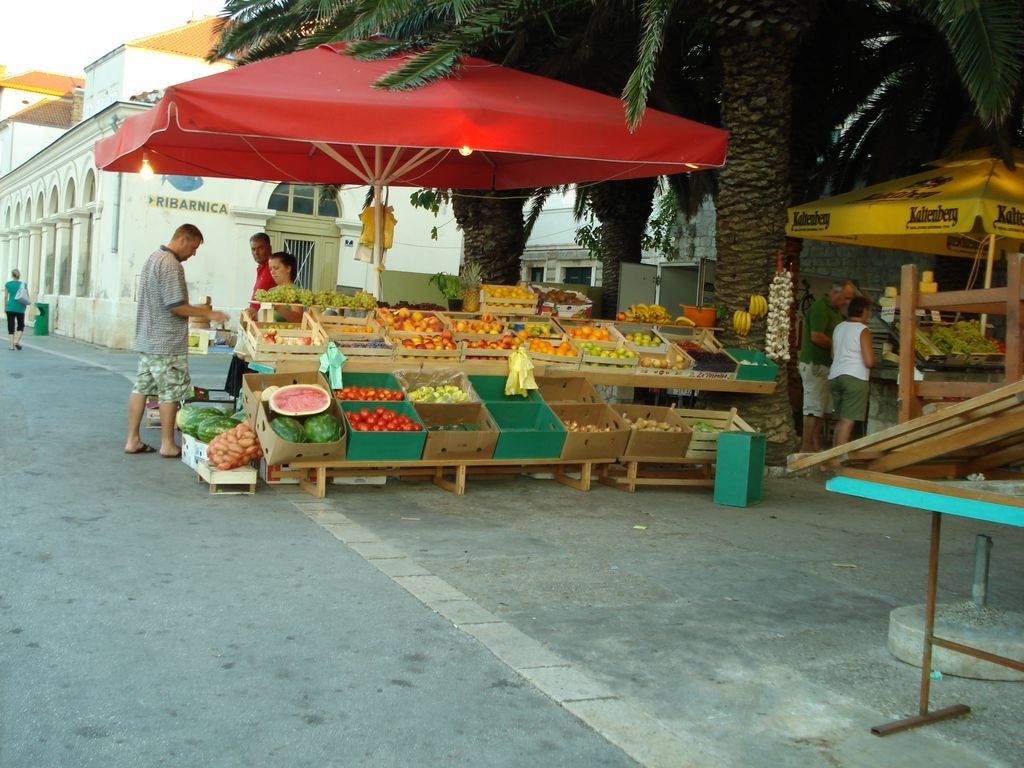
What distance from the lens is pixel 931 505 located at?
11.1 feet

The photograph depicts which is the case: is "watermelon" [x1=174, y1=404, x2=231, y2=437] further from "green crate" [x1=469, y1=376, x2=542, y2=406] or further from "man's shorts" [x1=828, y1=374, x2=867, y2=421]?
"man's shorts" [x1=828, y1=374, x2=867, y2=421]

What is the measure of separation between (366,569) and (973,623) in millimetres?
3015

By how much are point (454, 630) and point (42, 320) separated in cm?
2694

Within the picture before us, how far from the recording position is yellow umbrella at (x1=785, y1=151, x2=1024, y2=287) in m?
9.09

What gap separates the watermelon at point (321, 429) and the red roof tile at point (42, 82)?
59.3m

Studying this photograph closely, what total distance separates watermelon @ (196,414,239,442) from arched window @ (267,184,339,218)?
18.0 m

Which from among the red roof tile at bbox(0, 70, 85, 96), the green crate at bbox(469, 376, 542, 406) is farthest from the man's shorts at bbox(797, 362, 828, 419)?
the red roof tile at bbox(0, 70, 85, 96)

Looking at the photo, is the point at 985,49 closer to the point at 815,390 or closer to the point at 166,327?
the point at 815,390

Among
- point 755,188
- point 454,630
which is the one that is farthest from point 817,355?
point 454,630

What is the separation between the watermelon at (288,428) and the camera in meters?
7.15

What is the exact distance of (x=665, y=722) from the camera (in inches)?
147

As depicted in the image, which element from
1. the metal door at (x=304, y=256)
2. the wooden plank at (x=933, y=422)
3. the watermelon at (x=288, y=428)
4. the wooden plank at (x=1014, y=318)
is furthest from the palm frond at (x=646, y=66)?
the metal door at (x=304, y=256)

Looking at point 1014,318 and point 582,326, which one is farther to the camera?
point 582,326

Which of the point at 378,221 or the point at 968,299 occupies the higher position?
the point at 378,221
